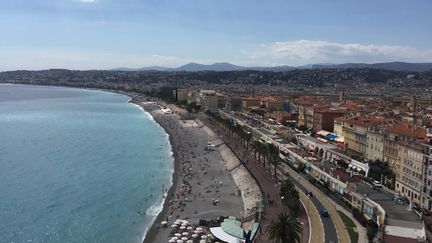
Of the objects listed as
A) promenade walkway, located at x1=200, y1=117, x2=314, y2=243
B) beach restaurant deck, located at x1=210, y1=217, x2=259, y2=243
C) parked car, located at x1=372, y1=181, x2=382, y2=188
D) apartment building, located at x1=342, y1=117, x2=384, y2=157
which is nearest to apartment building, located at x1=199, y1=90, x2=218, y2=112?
promenade walkway, located at x1=200, y1=117, x2=314, y2=243

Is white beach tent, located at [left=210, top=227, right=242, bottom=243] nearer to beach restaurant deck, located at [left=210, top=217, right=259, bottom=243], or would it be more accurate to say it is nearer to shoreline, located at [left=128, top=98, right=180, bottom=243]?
beach restaurant deck, located at [left=210, top=217, right=259, bottom=243]

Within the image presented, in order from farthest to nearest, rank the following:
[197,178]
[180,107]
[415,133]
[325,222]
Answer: [180,107] → [197,178] → [415,133] → [325,222]

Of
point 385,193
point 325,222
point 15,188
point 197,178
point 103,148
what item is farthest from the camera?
point 103,148

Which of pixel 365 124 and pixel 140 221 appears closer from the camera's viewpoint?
pixel 140 221

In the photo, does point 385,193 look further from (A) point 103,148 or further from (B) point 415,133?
(A) point 103,148

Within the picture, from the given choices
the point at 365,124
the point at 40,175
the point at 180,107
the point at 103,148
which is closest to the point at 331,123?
the point at 365,124
